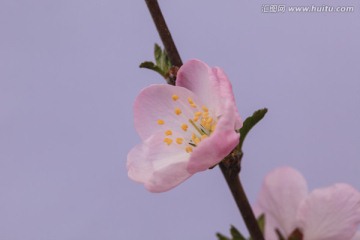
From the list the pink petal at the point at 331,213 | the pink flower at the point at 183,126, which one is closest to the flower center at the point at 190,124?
the pink flower at the point at 183,126

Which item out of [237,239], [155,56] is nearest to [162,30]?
[155,56]

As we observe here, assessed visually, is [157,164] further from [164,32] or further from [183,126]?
[164,32]

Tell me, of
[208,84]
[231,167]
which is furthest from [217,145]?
[208,84]

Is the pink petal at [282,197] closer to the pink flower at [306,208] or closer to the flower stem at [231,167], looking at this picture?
the pink flower at [306,208]

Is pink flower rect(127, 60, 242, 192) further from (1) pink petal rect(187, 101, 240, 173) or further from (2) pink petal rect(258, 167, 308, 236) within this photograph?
(2) pink petal rect(258, 167, 308, 236)

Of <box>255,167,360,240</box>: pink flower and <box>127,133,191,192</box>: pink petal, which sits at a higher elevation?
<box>127,133,191,192</box>: pink petal

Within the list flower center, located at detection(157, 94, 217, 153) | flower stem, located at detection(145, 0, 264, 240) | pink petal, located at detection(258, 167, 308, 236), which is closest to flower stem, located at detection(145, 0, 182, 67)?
flower stem, located at detection(145, 0, 264, 240)
